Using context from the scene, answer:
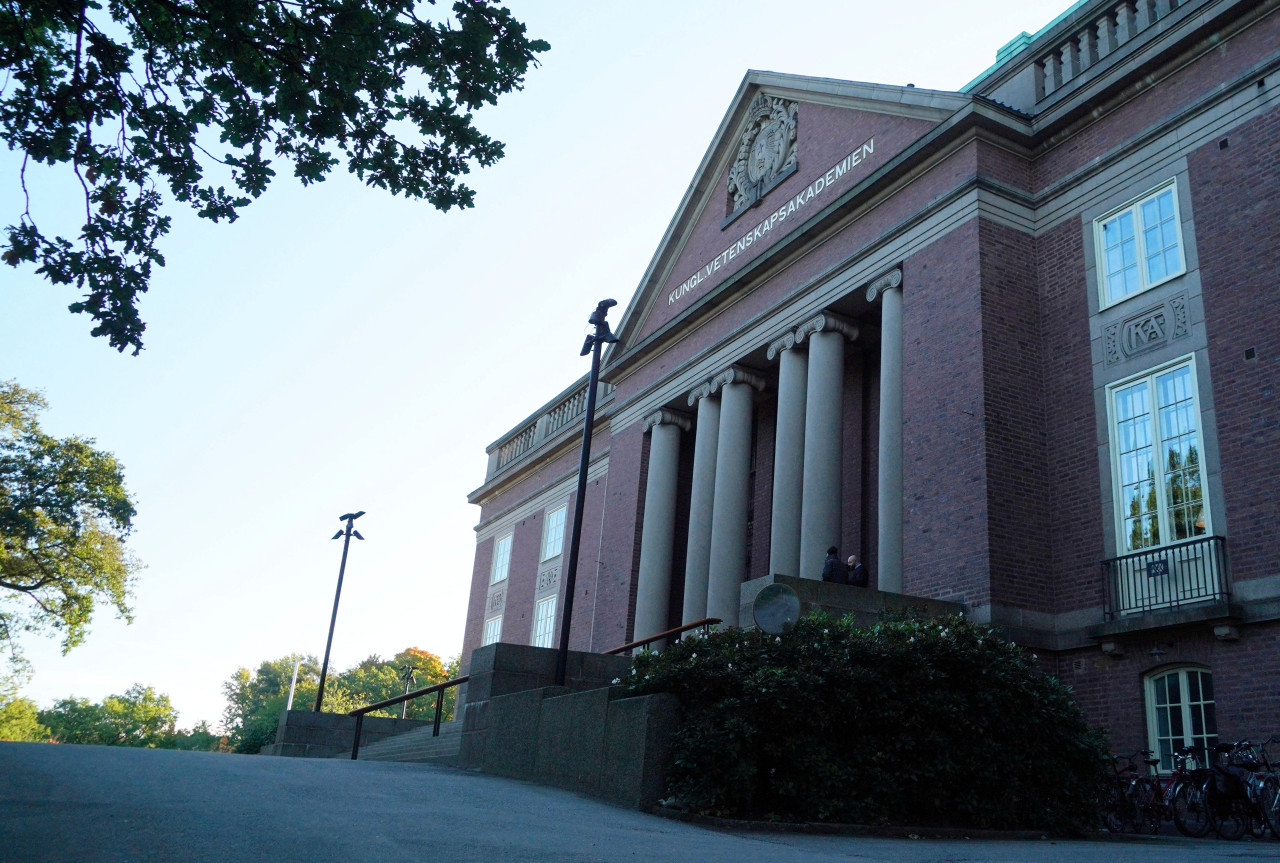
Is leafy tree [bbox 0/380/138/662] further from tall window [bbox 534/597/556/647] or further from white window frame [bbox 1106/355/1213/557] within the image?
white window frame [bbox 1106/355/1213/557]

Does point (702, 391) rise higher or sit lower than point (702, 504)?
higher

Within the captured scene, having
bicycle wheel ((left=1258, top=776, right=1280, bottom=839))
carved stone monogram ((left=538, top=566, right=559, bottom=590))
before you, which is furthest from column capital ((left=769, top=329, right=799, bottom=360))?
carved stone monogram ((left=538, top=566, right=559, bottom=590))

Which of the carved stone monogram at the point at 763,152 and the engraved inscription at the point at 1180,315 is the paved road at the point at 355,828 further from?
the carved stone monogram at the point at 763,152

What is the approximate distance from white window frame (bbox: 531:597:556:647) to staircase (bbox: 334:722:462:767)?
404 inches

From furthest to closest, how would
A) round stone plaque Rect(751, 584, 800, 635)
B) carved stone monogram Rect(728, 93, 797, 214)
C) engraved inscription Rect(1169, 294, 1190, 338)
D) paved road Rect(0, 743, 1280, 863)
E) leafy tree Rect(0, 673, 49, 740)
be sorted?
leafy tree Rect(0, 673, 49, 740), carved stone monogram Rect(728, 93, 797, 214), engraved inscription Rect(1169, 294, 1190, 338), round stone plaque Rect(751, 584, 800, 635), paved road Rect(0, 743, 1280, 863)

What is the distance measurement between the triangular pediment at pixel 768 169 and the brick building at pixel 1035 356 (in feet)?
0.26

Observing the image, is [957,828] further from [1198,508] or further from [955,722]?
[1198,508]

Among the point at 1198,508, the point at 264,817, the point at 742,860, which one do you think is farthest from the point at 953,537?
the point at 264,817

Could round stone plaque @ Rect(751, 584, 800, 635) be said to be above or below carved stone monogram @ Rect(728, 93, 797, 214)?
below

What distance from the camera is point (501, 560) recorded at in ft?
131

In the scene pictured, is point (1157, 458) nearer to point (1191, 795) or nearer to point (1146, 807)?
point (1191, 795)

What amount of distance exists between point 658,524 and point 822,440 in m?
6.91

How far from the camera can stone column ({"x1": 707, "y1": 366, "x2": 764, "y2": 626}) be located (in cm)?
2330

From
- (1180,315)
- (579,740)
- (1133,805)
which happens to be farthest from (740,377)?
(1133,805)
